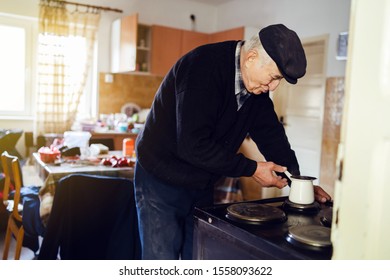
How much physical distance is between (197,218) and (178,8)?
3918 millimetres

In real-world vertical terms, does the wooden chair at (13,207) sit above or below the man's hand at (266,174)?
below

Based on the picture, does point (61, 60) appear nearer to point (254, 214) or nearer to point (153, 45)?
point (153, 45)

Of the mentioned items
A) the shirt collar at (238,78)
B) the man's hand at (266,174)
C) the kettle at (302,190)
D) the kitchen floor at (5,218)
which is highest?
the shirt collar at (238,78)

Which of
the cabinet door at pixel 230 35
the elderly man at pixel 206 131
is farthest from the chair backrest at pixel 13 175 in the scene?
the cabinet door at pixel 230 35

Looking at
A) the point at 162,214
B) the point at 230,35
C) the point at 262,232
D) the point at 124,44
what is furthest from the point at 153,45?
the point at 262,232

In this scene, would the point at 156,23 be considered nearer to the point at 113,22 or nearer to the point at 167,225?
the point at 113,22

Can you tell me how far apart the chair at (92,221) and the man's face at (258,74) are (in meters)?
0.69

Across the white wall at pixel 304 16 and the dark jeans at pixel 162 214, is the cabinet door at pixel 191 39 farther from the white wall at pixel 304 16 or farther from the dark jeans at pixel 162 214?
the dark jeans at pixel 162 214

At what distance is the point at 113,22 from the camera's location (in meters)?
4.20

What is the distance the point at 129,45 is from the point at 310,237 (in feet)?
10.9

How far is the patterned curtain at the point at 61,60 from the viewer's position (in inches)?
147

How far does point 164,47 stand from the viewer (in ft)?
13.8

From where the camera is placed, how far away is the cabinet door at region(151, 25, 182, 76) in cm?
→ 414

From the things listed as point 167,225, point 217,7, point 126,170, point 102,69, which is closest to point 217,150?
point 167,225
